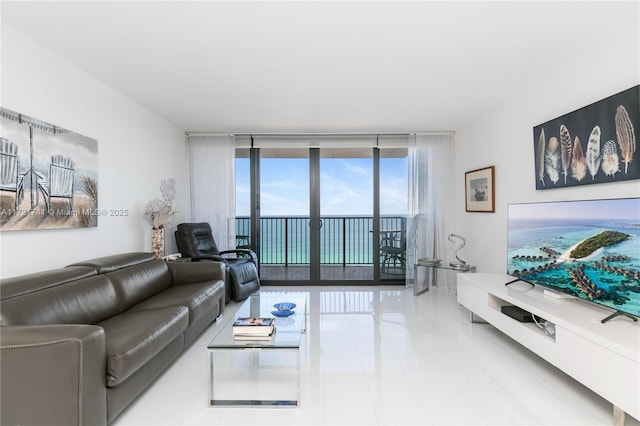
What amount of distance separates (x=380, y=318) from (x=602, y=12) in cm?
312

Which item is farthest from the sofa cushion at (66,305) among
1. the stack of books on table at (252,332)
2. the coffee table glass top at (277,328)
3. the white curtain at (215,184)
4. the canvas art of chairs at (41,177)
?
the white curtain at (215,184)

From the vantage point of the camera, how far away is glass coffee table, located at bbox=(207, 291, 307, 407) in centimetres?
203

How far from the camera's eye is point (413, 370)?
2.42 metres

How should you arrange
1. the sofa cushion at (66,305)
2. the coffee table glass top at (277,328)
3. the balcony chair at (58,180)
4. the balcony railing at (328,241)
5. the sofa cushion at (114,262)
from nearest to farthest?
the sofa cushion at (66,305)
the coffee table glass top at (277,328)
the balcony chair at (58,180)
the sofa cushion at (114,262)
the balcony railing at (328,241)

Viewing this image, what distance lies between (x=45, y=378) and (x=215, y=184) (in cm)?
370

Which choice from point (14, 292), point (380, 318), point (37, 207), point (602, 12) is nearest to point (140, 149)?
point (37, 207)

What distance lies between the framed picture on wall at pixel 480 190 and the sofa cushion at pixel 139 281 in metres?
3.83

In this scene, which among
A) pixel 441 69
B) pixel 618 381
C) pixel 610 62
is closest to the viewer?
pixel 618 381

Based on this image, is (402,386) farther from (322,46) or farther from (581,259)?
(322,46)

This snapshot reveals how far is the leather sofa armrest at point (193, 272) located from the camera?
3.48 metres

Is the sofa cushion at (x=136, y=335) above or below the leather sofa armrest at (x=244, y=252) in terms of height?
below

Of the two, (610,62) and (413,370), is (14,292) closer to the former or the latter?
(413,370)

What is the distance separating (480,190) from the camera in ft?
13.8

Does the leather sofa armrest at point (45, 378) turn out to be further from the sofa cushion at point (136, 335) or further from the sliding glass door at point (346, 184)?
the sliding glass door at point (346, 184)
